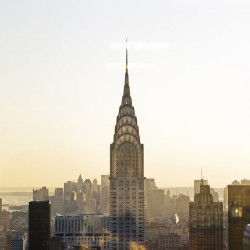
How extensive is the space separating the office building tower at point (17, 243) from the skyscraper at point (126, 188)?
9.98 m

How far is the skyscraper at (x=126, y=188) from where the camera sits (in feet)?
255

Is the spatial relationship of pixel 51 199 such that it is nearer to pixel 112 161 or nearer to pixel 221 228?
pixel 112 161

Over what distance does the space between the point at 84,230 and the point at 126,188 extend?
21.6 ft

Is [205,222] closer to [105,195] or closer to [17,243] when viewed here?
[17,243]

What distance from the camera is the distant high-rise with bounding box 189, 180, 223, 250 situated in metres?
72.2

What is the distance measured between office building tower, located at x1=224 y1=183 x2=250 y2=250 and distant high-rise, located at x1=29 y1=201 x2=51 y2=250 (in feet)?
61.4

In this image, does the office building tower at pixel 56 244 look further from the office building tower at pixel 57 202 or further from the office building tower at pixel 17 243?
the office building tower at pixel 57 202

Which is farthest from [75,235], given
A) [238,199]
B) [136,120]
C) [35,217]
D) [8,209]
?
[8,209]

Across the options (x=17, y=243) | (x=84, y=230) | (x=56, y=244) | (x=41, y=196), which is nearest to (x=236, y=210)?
(x=56, y=244)

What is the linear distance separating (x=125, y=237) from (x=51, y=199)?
62.6 ft

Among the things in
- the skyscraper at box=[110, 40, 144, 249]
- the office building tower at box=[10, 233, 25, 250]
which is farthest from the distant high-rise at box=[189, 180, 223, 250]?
the office building tower at box=[10, 233, 25, 250]

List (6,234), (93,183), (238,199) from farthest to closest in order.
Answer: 1. (93,183)
2. (6,234)
3. (238,199)

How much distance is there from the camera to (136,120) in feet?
260

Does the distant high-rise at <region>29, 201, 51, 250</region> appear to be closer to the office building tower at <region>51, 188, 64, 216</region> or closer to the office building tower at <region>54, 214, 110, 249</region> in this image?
the office building tower at <region>54, 214, 110, 249</region>
